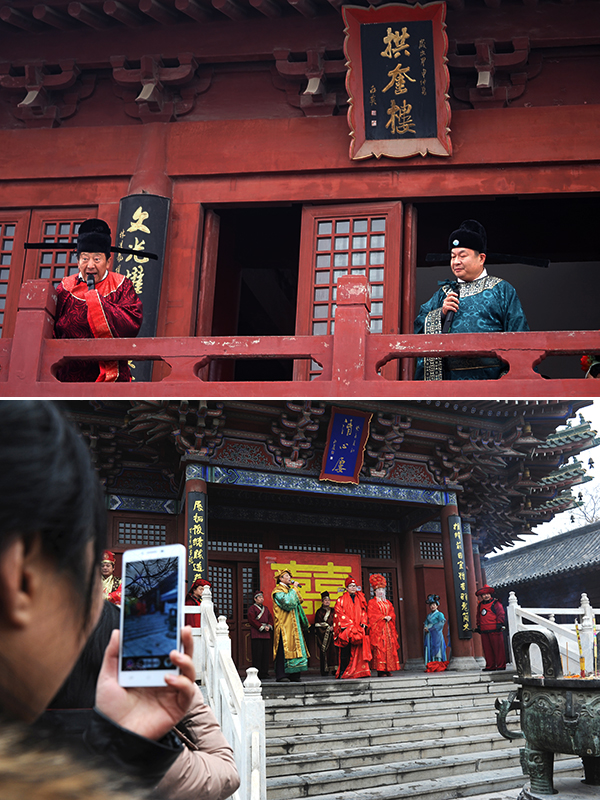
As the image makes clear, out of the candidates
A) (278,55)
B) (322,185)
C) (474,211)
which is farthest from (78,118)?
(474,211)

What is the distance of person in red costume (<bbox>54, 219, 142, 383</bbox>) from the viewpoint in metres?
4.98

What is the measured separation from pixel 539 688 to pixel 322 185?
437 centimetres

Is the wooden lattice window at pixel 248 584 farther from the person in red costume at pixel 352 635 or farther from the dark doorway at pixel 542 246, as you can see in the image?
the dark doorway at pixel 542 246

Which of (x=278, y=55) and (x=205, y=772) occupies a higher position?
(x=278, y=55)

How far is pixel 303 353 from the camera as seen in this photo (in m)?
5.00

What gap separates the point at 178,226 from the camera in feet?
21.7

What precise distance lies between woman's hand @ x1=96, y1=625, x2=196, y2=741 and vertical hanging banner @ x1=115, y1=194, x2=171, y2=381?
17.7 ft

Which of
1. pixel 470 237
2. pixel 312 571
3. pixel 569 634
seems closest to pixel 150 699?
pixel 470 237

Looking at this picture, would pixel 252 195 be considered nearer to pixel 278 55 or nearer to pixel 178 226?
pixel 178 226

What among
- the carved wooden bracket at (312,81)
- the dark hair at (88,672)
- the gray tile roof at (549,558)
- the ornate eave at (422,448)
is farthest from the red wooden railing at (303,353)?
the gray tile roof at (549,558)

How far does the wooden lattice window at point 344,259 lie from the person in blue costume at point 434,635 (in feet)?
17.8

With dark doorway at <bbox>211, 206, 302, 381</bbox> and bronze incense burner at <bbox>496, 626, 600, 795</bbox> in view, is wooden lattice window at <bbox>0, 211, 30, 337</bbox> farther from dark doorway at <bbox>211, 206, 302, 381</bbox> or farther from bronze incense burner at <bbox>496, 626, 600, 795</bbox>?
bronze incense burner at <bbox>496, 626, 600, 795</bbox>

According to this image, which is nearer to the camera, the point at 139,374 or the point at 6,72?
the point at 139,374

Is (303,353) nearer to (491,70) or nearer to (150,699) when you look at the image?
(491,70)
